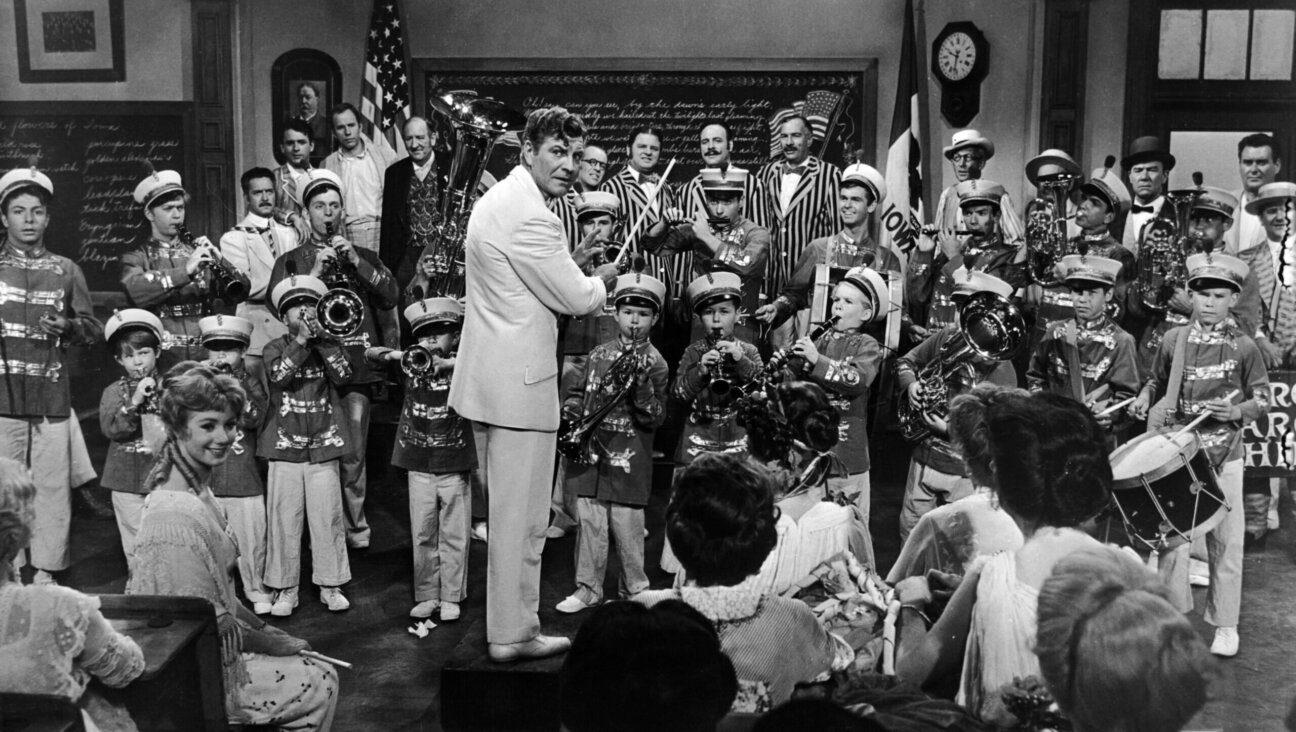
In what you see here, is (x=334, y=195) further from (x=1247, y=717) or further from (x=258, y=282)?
(x=1247, y=717)

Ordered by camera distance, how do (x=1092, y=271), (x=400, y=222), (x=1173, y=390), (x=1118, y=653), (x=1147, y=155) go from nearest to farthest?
(x=1118, y=653)
(x=1173, y=390)
(x=1092, y=271)
(x=1147, y=155)
(x=400, y=222)

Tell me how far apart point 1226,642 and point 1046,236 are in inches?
81.7

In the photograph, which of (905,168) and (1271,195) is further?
(905,168)

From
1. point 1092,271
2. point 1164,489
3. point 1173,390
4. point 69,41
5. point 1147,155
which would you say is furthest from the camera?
point 69,41

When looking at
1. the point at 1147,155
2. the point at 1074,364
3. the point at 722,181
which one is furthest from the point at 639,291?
the point at 1147,155

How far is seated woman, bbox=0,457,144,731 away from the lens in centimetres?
302

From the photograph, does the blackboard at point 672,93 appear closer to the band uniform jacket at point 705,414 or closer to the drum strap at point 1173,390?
the band uniform jacket at point 705,414

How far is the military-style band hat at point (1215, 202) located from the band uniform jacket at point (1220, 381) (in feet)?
2.83

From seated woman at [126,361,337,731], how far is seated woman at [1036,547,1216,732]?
2.20 meters

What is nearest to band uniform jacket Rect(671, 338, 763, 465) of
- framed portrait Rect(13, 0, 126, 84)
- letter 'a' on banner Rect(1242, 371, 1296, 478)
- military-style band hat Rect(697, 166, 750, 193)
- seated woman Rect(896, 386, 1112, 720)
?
military-style band hat Rect(697, 166, 750, 193)

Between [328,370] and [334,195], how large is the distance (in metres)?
0.93

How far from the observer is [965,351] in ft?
17.7

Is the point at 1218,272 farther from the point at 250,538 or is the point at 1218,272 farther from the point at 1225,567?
the point at 250,538

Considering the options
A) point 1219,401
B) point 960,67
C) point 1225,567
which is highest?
point 960,67
